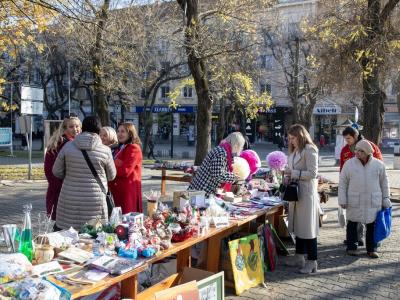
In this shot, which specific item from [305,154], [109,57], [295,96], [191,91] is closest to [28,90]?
[109,57]

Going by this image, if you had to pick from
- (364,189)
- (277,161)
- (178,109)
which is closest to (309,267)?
(364,189)

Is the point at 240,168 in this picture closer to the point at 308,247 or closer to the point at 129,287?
the point at 308,247

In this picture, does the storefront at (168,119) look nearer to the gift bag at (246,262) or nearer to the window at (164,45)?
the window at (164,45)

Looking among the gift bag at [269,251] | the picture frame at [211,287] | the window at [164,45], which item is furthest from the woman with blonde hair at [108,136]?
the window at [164,45]

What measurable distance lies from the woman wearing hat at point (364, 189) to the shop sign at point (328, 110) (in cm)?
3529

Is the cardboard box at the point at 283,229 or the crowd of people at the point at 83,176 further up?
the crowd of people at the point at 83,176

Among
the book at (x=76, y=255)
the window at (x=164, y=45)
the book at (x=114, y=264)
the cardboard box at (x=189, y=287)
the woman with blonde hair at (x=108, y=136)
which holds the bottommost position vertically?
the cardboard box at (x=189, y=287)

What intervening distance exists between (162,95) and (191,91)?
11.0ft

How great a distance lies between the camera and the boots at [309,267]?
5.53m

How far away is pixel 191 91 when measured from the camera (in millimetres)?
44875

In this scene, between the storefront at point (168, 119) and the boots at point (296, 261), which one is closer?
the boots at point (296, 261)

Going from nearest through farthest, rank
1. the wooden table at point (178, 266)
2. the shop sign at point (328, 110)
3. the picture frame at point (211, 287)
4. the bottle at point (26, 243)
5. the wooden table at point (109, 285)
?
the wooden table at point (109, 285), the wooden table at point (178, 266), the bottle at point (26, 243), the picture frame at point (211, 287), the shop sign at point (328, 110)

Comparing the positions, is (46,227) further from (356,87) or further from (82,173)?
(356,87)

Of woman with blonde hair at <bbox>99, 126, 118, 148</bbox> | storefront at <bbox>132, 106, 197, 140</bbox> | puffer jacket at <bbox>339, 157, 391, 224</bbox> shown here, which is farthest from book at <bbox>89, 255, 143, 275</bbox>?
storefront at <bbox>132, 106, 197, 140</bbox>
